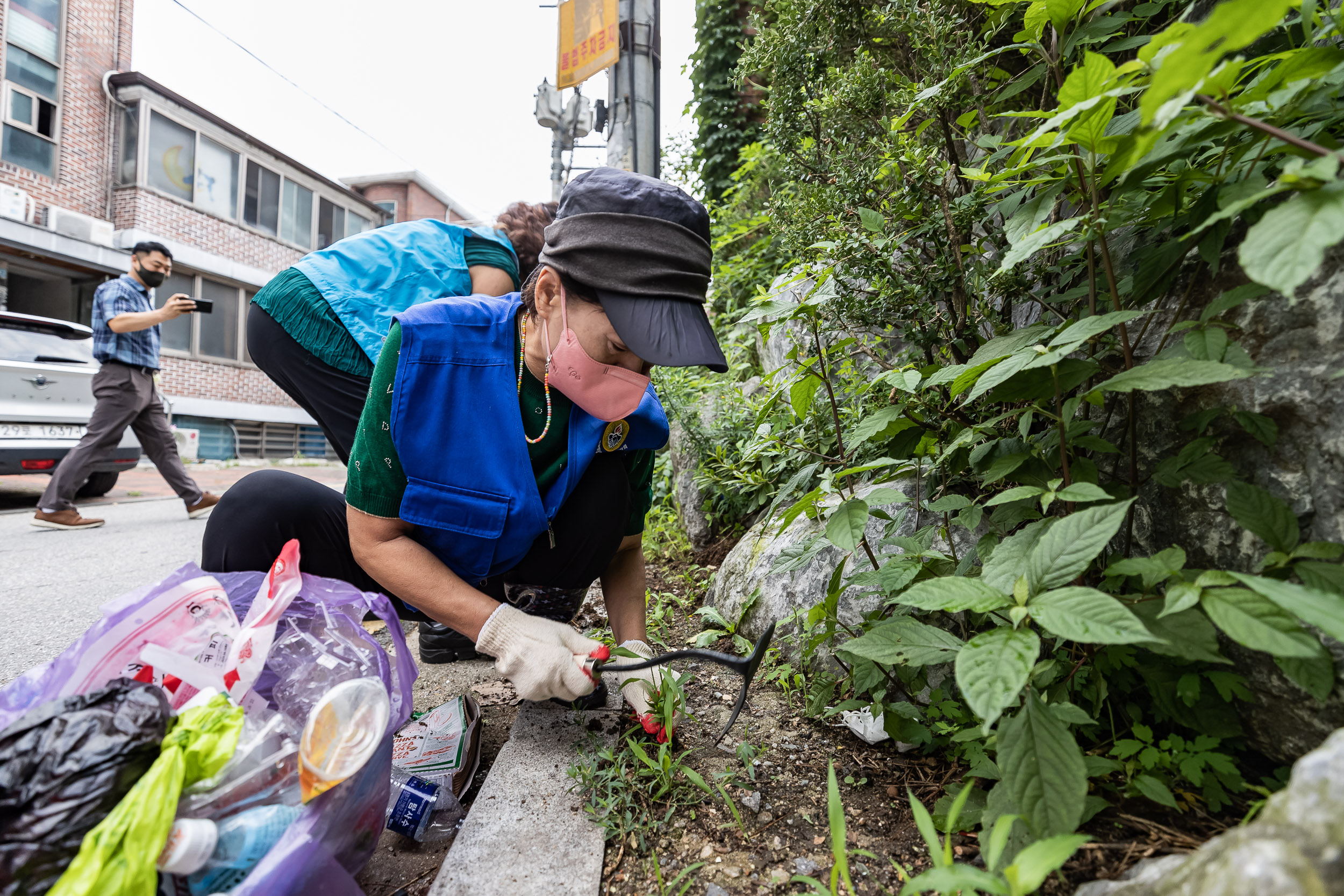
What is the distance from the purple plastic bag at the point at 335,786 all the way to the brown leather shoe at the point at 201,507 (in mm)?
4565

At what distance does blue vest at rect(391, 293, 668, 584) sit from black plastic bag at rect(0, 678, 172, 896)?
64cm

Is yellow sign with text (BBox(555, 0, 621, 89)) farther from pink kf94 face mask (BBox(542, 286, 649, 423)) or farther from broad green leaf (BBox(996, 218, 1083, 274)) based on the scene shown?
broad green leaf (BBox(996, 218, 1083, 274))

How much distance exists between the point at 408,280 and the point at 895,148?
5.18ft

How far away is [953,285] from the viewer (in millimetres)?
1455

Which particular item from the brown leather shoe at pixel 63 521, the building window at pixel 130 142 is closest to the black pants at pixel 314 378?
the brown leather shoe at pixel 63 521

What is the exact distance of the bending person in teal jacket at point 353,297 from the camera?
2031 mm

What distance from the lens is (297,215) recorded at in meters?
Answer: 14.2

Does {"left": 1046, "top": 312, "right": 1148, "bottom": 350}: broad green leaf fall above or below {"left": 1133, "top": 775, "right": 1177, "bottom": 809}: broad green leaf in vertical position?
above

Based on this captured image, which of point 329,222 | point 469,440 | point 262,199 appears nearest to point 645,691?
point 469,440

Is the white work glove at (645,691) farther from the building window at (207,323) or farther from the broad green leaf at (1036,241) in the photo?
the building window at (207,323)

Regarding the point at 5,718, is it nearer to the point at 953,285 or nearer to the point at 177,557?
the point at 953,285

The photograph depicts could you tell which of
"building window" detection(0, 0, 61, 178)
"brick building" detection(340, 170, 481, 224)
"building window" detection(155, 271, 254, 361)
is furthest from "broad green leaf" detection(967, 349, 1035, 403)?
"brick building" detection(340, 170, 481, 224)

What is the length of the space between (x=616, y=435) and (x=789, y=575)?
0.67 metres

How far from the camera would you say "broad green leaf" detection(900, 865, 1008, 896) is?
Answer: 0.71 meters
